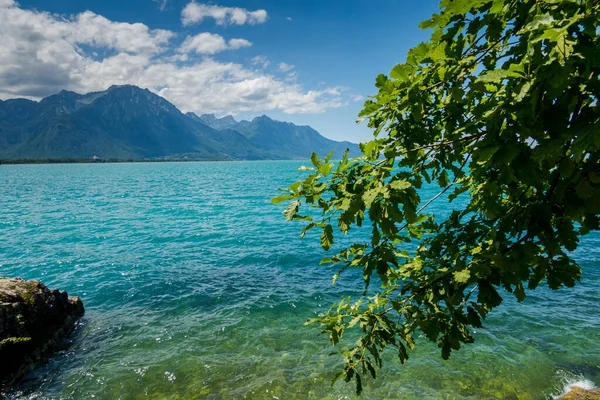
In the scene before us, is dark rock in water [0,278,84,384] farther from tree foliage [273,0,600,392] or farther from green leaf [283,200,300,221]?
green leaf [283,200,300,221]

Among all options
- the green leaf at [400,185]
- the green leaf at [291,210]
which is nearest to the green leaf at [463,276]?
the green leaf at [400,185]

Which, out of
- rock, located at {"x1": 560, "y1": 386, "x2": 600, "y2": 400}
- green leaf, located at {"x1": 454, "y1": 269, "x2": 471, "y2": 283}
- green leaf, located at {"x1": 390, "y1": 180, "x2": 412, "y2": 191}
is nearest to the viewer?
green leaf, located at {"x1": 390, "y1": 180, "x2": 412, "y2": 191}

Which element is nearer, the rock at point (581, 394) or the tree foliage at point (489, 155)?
the tree foliage at point (489, 155)

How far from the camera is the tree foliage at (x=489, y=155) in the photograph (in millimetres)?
2221

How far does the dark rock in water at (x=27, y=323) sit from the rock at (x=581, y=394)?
58.6 feet

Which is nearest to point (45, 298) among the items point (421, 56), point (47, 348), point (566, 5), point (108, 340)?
point (47, 348)

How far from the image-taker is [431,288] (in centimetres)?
409

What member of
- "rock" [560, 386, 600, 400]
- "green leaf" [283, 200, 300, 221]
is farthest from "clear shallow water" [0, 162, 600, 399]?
"green leaf" [283, 200, 300, 221]

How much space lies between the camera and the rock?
9.06m

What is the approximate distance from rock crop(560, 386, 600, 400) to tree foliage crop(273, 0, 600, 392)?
8.72 m

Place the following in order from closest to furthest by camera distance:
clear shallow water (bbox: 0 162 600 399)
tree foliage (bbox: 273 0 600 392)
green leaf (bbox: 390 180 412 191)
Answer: tree foliage (bbox: 273 0 600 392) → green leaf (bbox: 390 180 412 191) → clear shallow water (bbox: 0 162 600 399)

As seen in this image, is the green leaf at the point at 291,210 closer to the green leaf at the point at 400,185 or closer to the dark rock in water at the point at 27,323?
the green leaf at the point at 400,185

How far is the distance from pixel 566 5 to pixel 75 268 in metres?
28.1

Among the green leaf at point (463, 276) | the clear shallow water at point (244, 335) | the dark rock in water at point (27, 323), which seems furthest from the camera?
the dark rock in water at point (27, 323)
